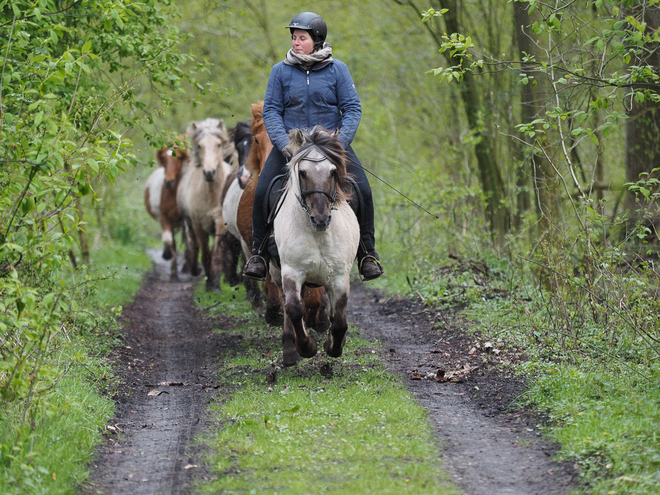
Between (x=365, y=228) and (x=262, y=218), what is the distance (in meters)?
1.08

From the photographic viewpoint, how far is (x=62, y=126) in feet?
17.3

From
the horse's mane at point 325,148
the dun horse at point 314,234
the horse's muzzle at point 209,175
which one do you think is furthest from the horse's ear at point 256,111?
the horse's muzzle at point 209,175

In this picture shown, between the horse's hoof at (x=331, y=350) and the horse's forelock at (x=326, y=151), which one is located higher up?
the horse's forelock at (x=326, y=151)

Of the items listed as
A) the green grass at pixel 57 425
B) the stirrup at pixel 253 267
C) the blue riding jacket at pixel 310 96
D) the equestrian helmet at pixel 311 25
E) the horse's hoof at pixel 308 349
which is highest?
the equestrian helmet at pixel 311 25

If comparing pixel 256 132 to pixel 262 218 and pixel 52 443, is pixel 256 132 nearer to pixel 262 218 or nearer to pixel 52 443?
pixel 262 218

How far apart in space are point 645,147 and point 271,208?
525 centimetres

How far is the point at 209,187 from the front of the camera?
14.2 meters

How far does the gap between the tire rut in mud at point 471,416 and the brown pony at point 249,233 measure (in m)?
0.73

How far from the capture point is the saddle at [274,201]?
7.83 meters

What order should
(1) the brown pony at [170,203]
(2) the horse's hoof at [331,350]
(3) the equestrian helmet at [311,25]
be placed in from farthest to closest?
(1) the brown pony at [170,203]
(3) the equestrian helmet at [311,25]
(2) the horse's hoof at [331,350]

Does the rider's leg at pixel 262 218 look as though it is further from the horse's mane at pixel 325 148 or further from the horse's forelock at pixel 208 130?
the horse's forelock at pixel 208 130

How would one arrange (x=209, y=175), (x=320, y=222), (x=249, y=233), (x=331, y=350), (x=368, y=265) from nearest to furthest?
(x=320, y=222) → (x=331, y=350) → (x=368, y=265) → (x=249, y=233) → (x=209, y=175)

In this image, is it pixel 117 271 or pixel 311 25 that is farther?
pixel 117 271

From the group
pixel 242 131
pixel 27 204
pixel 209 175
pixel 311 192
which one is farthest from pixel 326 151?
pixel 209 175
